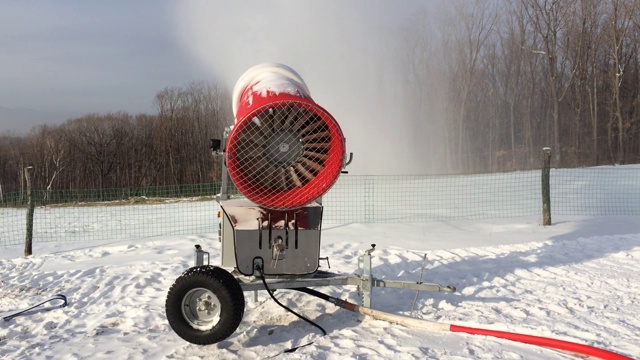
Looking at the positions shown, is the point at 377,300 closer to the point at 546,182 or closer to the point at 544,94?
the point at 546,182

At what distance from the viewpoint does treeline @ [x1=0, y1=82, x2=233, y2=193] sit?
49.5 meters

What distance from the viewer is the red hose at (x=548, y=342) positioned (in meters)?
3.63

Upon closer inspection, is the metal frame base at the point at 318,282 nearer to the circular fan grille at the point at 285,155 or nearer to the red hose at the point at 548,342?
the red hose at the point at 548,342

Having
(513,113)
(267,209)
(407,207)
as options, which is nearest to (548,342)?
(267,209)

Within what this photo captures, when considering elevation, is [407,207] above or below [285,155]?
below

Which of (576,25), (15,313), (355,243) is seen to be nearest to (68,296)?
(15,313)

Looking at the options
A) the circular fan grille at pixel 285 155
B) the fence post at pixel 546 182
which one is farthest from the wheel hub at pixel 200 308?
the fence post at pixel 546 182

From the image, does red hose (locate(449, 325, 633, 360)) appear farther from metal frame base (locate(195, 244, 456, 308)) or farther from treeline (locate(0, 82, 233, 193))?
treeline (locate(0, 82, 233, 193))

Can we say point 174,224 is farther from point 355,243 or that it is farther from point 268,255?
point 268,255

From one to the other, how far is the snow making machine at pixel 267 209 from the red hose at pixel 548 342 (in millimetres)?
417

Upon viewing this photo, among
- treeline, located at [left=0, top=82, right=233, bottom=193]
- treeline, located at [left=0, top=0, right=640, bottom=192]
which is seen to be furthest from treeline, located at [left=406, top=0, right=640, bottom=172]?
treeline, located at [left=0, top=82, right=233, bottom=193]

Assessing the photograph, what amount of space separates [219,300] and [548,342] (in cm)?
254

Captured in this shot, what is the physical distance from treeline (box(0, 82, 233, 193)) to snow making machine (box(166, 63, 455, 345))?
44.7m

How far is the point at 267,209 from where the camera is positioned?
4.22 meters
